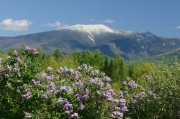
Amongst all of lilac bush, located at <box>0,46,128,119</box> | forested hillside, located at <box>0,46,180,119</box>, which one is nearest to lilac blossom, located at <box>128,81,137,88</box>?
forested hillside, located at <box>0,46,180,119</box>

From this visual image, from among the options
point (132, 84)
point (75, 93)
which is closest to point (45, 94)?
point (75, 93)

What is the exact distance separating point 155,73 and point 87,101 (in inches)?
238

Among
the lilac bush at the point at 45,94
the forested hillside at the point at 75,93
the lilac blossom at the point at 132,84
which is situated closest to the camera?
the lilac bush at the point at 45,94

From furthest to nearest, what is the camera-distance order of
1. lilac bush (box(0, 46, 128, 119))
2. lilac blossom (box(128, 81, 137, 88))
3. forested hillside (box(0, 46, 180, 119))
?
lilac blossom (box(128, 81, 137, 88)) → forested hillside (box(0, 46, 180, 119)) → lilac bush (box(0, 46, 128, 119))

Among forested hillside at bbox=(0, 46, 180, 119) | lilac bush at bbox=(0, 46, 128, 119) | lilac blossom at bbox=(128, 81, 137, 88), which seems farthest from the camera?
lilac blossom at bbox=(128, 81, 137, 88)

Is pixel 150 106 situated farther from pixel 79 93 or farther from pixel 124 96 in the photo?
pixel 79 93

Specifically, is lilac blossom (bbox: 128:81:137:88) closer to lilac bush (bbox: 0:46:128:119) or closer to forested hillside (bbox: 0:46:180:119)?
forested hillside (bbox: 0:46:180:119)

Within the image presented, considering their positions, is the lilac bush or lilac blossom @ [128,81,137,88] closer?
the lilac bush

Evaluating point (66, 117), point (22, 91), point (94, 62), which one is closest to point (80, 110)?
point (66, 117)

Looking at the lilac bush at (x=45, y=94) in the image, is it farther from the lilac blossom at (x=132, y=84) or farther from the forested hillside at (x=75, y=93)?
the lilac blossom at (x=132, y=84)

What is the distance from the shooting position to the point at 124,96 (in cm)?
2009

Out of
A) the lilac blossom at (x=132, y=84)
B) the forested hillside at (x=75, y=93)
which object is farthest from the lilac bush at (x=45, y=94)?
the lilac blossom at (x=132, y=84)

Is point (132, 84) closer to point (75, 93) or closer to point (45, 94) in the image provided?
point (75, 93)

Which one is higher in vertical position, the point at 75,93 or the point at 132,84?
the point at 132,84
